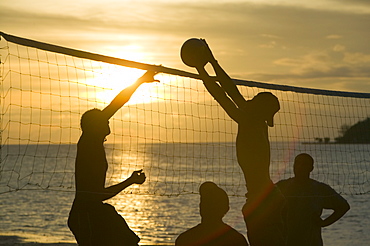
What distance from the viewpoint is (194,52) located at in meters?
5.63

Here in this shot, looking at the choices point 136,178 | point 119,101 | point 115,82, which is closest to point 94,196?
point 136,178

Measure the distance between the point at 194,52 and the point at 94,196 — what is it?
1.60 metres

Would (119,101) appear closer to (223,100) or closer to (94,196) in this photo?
(94,196)

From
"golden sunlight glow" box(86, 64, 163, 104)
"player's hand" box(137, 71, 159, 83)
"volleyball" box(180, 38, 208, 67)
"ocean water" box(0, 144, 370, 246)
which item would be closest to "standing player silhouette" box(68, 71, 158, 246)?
"player's hand" box(137, 71, 159, 83)

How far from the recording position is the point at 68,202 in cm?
3528

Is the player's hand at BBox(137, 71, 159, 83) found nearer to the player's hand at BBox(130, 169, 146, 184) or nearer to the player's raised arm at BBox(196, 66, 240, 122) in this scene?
the player's hand at BBox(130, 169, 146, 184)

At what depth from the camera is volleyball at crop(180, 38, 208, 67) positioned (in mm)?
5594

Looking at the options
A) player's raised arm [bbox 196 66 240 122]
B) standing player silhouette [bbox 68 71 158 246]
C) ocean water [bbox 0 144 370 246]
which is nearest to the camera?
player's raised arm [bbox 196 66 240 122]

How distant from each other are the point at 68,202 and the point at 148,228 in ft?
41.6

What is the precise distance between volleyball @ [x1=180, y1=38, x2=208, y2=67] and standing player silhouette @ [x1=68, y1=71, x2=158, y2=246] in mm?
938

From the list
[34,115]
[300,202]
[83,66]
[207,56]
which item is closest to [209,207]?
[207,56]

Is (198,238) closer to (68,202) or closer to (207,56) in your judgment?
(207,56)

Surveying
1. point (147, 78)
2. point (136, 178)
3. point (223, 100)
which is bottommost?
point (136, 178)

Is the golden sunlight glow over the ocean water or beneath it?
over
